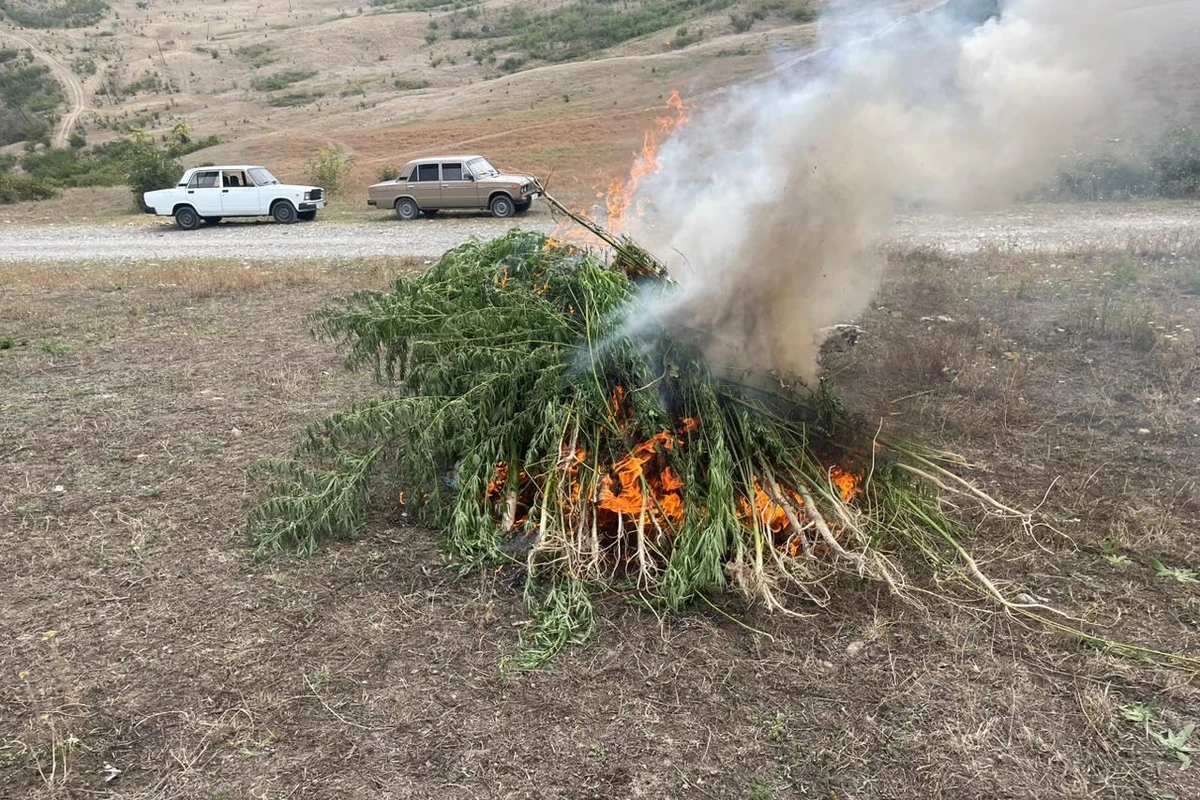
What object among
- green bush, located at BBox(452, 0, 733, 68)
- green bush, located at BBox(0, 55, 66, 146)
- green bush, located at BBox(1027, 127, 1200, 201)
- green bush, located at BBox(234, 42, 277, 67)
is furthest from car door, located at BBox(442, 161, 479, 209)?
green bush, located at BBox(234, 42, 277, 67)

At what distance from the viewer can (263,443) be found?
541 centimetres

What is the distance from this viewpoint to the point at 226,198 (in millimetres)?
19016

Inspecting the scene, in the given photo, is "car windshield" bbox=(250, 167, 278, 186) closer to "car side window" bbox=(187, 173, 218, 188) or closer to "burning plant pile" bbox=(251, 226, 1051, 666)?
"car side window" bbox=(187, 173, 218, 188)

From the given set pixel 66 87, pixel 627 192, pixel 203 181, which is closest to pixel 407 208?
pixel 203 181

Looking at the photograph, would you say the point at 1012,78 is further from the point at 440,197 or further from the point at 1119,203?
the point at 440,197

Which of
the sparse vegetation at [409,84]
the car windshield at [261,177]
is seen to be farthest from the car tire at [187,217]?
the sparse vegetation at [409,84]

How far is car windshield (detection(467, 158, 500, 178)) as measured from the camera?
17953 millimetres

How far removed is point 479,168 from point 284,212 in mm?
4852

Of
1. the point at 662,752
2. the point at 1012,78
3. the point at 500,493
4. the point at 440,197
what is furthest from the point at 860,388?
the point at 440,197

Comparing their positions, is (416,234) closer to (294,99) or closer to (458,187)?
(458,187)

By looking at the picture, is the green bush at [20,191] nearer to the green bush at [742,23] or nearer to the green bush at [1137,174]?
the green bush at [742,23]

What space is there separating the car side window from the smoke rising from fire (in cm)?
1709

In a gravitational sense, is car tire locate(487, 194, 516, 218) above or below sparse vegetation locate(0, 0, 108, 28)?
below

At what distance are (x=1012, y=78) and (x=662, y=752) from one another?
4637 millimetres
